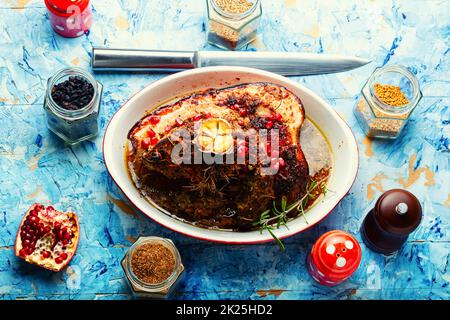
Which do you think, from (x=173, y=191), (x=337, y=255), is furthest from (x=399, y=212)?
(x=173, y=191)

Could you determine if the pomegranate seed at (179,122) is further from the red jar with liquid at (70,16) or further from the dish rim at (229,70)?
the red jar with liquid at (70,16)

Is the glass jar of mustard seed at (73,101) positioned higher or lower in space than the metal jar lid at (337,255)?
higher

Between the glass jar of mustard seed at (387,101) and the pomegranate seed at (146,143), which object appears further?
the glass jar of mustard seed at (387,101)

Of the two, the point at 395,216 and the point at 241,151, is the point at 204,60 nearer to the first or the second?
the point at 241,151

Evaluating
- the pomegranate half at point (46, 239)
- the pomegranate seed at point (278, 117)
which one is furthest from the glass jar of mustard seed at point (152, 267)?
the pomegranate seed at point (278, 117)

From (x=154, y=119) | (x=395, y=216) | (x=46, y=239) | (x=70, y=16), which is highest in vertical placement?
(x=70, y=16)

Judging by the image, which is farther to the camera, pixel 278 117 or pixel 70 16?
pixel 70 16

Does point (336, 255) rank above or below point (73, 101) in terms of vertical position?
below
